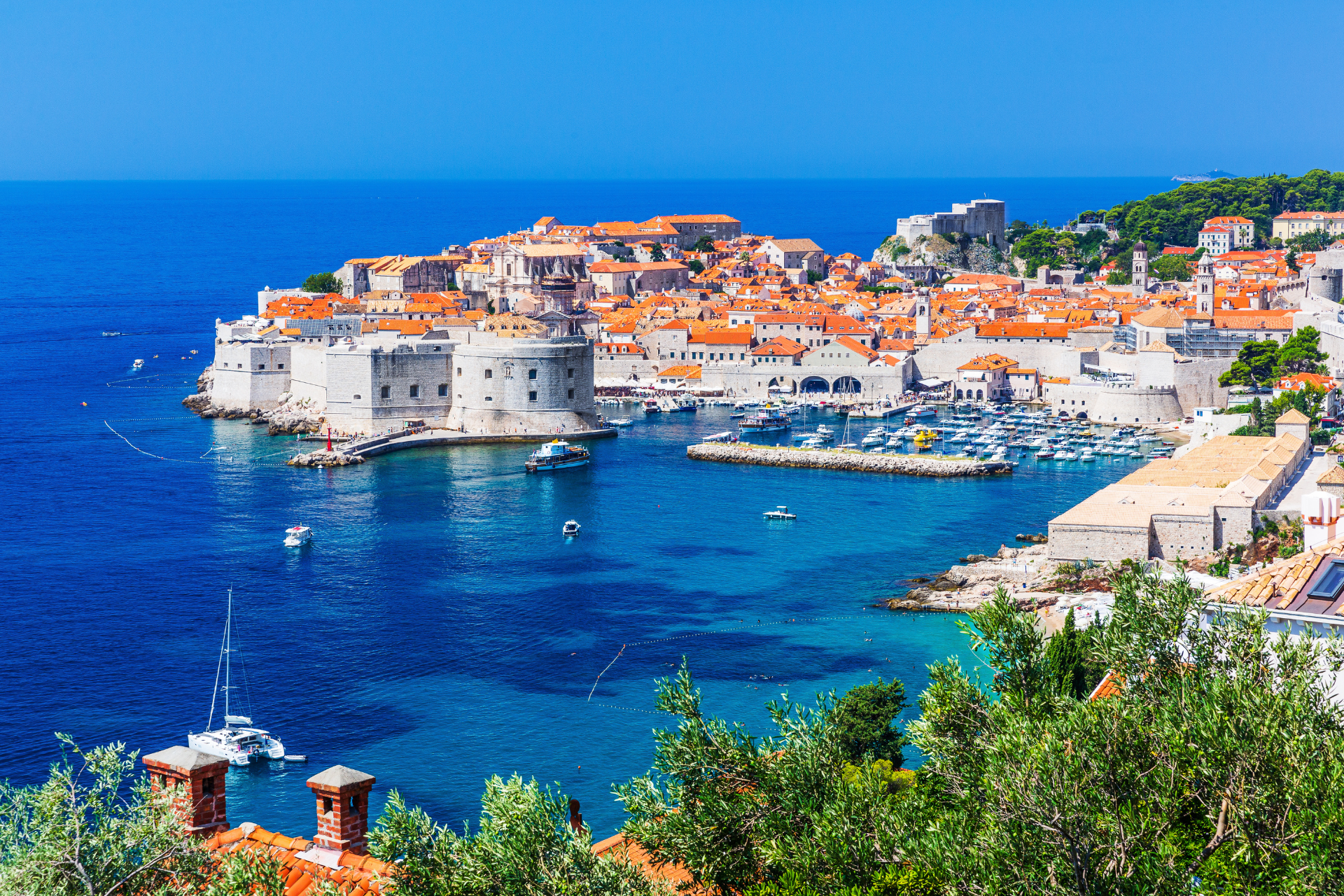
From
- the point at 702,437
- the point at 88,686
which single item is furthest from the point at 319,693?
the point at 702,437

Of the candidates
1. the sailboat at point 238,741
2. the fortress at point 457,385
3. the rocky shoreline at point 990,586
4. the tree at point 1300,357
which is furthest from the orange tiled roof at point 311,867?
the tree at point 1300,357

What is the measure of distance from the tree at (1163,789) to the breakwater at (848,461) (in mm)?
21034

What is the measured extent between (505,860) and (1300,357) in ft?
101

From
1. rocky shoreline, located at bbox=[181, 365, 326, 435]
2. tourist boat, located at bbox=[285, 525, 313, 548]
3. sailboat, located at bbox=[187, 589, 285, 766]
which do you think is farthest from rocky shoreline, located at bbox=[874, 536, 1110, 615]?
rocky shoreline, located at bbox=[181, 365, 326, 435]

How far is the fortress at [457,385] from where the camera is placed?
1257 inches

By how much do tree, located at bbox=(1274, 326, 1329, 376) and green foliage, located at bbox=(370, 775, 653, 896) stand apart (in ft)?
97.9

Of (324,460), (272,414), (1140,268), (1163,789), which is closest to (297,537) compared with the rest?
(324,460)

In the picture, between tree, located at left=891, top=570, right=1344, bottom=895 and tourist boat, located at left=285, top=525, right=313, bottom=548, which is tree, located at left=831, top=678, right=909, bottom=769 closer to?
tree, located at left=891, top=570, right=1344, bottom=895

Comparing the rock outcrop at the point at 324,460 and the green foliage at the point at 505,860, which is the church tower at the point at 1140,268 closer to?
the rock outcrop at the point at 324,460

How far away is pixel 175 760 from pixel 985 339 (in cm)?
3341

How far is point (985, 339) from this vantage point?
125 feet

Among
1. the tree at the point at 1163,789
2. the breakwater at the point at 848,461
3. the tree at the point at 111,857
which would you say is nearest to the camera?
the tree at the point at 1163,789

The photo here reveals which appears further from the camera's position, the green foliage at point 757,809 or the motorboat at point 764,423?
the motorboat at point 764,423

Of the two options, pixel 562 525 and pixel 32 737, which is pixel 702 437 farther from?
pixel 32 737
